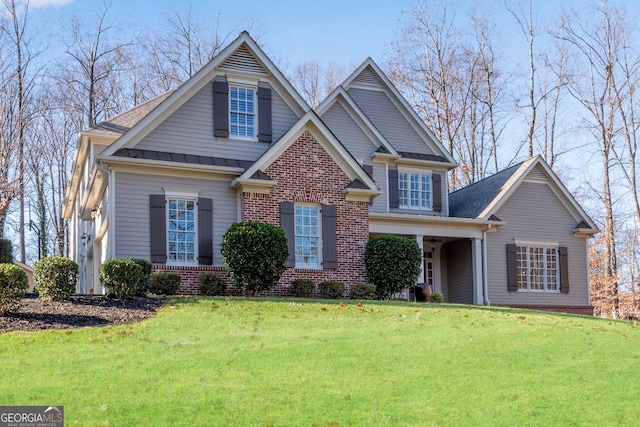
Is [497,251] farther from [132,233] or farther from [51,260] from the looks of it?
[51,260]

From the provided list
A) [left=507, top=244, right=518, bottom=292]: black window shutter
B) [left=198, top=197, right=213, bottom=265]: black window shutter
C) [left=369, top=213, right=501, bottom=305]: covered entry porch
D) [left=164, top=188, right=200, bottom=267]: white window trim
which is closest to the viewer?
[left=164, top=188, right=200, bottom=267]: white window trim

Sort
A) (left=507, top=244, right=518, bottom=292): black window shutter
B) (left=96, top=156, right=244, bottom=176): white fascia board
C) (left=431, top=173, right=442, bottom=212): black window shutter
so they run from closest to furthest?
1. (left=96, top=156, right=244, bottom=176): white fascia board
2. (left=507, top=244, right=518, bottom=292): black window shutter
3. (left=431, top=173, right=442, bottom=212): black window shutter

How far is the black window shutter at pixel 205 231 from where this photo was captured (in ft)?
64.0

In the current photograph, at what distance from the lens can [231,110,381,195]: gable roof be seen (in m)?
19.7

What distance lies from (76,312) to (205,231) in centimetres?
590

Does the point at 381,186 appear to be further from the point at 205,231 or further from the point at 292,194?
the point at 205,231

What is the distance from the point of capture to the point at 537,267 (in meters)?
25.5

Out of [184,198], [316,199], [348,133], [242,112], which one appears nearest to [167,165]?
[184,198]

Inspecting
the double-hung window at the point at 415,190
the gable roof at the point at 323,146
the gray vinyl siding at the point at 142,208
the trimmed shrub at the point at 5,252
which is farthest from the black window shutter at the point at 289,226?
the trimmed shrub at the point at 5,252

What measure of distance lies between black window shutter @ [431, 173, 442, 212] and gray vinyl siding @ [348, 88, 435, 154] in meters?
0.91

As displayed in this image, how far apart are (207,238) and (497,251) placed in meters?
10.2

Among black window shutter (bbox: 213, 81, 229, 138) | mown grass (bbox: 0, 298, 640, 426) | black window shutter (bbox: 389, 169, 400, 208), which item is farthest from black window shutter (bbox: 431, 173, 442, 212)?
mown grass (bbox: 0, 298, 640, 426)

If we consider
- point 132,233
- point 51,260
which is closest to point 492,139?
point 132,233

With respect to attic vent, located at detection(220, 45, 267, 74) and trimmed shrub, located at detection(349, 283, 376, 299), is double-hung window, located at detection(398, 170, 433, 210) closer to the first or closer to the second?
trimmed shrub, located at detection(349, 283, 376, 299)
